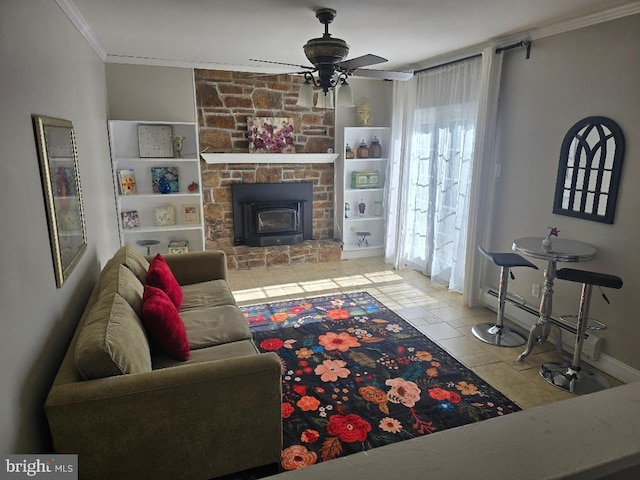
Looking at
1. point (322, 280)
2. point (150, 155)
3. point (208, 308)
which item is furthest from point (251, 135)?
point (208, 308)

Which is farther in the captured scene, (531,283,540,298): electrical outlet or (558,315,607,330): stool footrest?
(531,283,540,298): electrical outlet

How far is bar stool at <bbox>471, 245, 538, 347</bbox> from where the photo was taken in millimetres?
3293

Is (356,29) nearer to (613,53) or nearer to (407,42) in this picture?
(407,42)

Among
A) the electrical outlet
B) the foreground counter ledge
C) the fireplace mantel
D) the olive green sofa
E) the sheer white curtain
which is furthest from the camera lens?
the fireplace mantel

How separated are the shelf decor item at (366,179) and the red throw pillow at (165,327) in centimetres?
390

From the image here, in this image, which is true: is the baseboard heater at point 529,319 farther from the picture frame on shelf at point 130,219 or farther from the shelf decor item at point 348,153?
the picture frame on shelf at point 130,219

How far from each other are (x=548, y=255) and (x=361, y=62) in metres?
1.82

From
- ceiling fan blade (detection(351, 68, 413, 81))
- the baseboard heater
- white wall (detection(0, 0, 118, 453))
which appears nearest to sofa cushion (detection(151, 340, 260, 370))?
white wall (detection(0, 0, 118, 453))

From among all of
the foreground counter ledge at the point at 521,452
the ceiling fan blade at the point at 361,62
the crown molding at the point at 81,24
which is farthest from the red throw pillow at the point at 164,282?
the foreground counter ledge at the point at 521,452

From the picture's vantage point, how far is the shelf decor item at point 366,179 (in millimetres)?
5688

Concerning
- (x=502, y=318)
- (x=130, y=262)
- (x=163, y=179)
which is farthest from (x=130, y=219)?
(x=502, y=318)

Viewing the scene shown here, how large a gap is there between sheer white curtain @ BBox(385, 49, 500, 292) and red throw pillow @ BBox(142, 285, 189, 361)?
2964 mm

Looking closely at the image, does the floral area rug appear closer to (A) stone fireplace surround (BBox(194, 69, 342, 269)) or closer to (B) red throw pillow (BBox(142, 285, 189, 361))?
(B) red throw pillow (BBox(142, 285, 189, 361))

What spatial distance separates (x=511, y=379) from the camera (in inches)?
113
